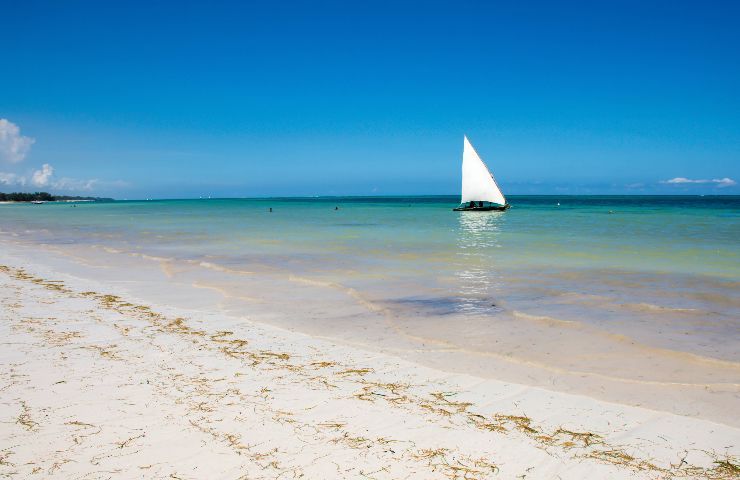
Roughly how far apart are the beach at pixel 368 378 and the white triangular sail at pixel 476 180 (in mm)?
40856

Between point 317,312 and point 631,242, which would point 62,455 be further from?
point 631,242

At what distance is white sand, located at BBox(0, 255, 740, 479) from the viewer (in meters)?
4.26

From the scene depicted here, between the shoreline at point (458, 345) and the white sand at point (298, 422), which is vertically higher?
the white sand at point (298, 422)

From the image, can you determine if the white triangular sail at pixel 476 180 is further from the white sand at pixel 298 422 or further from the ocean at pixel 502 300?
the white sand at pixel 298 422

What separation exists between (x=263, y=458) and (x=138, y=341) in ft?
14.5

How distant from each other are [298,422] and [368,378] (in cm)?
158

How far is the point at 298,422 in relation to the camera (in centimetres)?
507

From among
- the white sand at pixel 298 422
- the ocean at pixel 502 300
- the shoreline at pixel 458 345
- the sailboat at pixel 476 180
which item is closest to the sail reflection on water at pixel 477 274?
the ocean at pixel 502 300

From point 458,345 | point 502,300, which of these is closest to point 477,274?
point 502,300

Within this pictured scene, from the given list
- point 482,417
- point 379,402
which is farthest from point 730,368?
point 379,402

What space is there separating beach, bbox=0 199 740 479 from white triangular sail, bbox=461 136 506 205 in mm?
40856

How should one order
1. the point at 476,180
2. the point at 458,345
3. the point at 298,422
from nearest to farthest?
the point at 298,422 < the point at 458,345 < the point at 476,180

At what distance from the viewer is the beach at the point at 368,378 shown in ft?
14.4

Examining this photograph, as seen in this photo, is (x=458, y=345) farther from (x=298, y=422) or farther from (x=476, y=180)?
(x=476, y=180)
